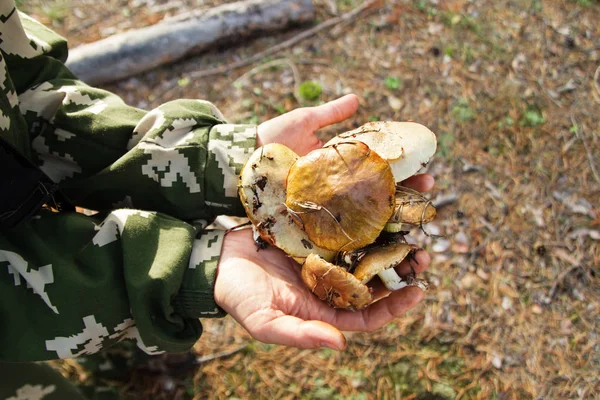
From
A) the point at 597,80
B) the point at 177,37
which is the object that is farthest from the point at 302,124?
the point at 597,80

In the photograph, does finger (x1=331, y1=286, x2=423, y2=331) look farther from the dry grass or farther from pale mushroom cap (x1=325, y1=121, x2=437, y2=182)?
the dry grass

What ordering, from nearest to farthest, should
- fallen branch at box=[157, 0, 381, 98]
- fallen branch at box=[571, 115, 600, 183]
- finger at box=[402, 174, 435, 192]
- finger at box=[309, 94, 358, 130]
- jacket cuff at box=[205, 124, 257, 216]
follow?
jacket cuff at box=[205, 124, 257, 216], finger at box=[402, 174, 435, 192], finger at box=[309, 94, 358, 130], fallen branch at box=[571, 115, 600, 183], fallen branch at box=[157, 0, 381, 98]

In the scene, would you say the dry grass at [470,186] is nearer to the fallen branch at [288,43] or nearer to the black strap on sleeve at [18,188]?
the fallen branch at [288,43]

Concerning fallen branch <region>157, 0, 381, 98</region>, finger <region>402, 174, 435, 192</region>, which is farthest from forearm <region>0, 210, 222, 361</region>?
fallen branch <region>157, 0, 381, 98</region>

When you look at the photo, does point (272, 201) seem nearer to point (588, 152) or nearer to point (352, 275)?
point (352, 275)

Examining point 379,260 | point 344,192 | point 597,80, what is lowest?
point 597,80

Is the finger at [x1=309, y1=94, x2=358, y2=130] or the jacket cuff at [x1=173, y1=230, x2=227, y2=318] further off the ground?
the finger at [x1=309, y1=94, x2=358, y2=130]
